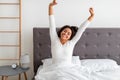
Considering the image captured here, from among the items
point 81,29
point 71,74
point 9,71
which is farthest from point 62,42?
point 9,71

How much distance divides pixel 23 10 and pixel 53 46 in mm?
884

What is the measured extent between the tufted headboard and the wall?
0.17m

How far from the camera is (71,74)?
8.41ft

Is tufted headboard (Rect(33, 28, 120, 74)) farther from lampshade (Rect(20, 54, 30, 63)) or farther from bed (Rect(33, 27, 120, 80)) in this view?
lampshade (Rect(20, 54, 30, 63))

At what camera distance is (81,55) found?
3307 mm

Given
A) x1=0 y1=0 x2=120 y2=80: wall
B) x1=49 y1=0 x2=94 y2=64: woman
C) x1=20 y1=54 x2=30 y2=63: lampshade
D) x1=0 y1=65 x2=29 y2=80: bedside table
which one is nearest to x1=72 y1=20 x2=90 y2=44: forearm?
x1=49 y1=0 x2=94 y2=64: woman

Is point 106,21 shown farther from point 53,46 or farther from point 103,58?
point 53,46

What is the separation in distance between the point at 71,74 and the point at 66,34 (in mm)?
535

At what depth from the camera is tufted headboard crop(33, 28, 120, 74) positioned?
3.28 metres

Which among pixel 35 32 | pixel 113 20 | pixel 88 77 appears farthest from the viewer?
pixel 113 20

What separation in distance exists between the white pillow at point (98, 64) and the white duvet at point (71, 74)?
100 millimetres

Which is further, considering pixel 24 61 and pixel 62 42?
pixel 24 61

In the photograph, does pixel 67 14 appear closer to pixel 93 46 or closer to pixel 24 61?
pixel 93 46

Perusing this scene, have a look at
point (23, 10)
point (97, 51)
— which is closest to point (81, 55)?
point (97, 51)
